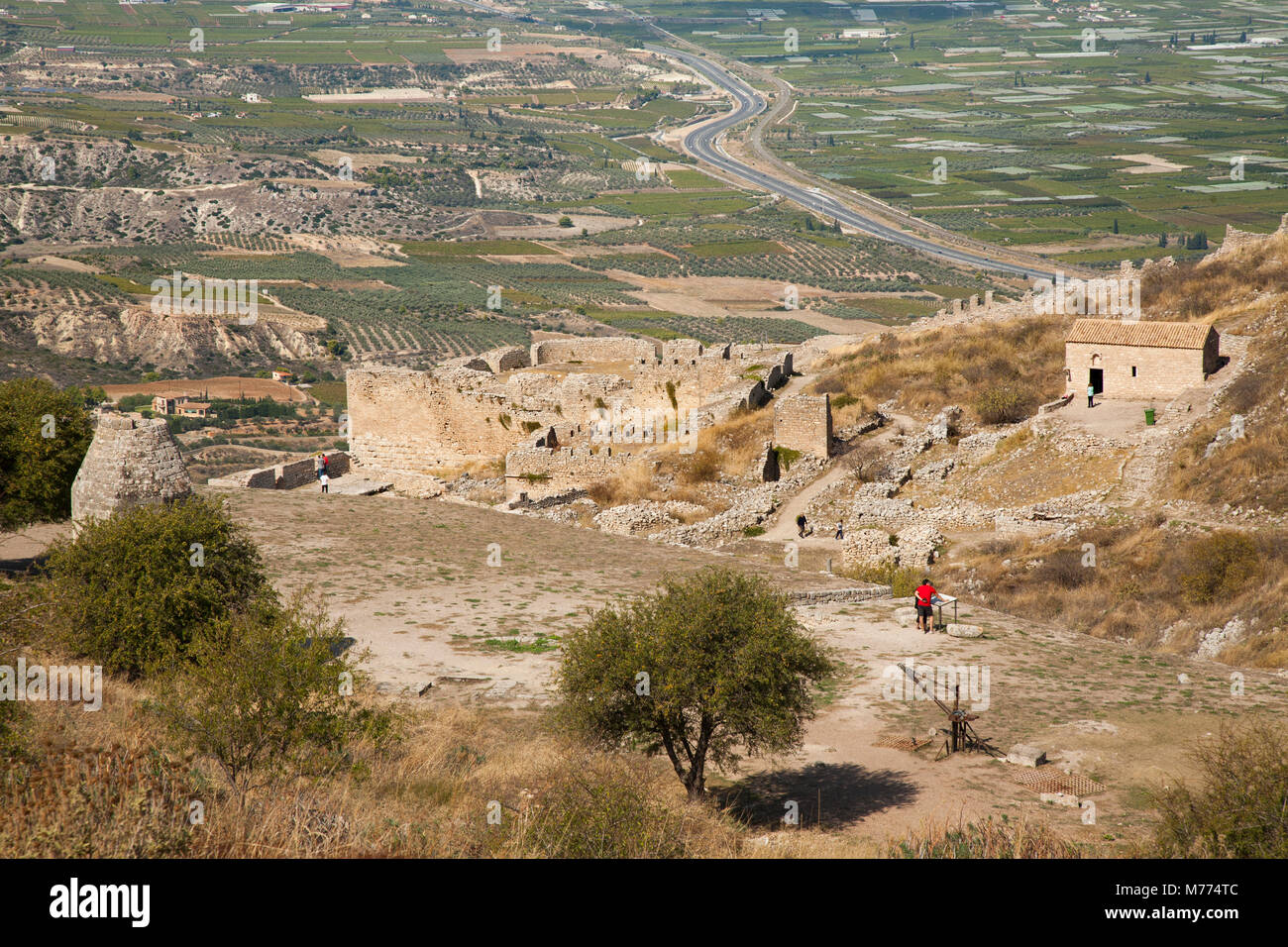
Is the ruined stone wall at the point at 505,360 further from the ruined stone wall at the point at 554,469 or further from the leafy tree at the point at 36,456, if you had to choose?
the leafy tree at the point at 36,456

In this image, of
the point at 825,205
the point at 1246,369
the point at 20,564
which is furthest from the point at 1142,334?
the point at 825,205

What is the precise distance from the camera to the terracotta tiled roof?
2983 cm

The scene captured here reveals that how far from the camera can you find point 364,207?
14538 centimetres

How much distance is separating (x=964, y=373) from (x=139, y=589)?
25.9 meters

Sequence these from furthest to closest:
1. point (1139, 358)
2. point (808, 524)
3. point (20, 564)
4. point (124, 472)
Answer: point (1139, 358) < point (808, 524) < point (20, 564) < point (124, 472)

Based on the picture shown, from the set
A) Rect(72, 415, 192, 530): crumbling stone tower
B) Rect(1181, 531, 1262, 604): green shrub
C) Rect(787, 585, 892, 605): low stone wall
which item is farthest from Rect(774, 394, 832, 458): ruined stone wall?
Rect(72, 415, 192, 530): crumbling stone tower

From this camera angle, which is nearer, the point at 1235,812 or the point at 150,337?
the point at 1235,812

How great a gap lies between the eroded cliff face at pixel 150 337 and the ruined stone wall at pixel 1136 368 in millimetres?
70824

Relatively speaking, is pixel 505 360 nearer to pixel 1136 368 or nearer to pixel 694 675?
pixel 1136 368

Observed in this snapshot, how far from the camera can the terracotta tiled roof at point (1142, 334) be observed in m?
29.8

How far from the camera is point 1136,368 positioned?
3053 centimetres

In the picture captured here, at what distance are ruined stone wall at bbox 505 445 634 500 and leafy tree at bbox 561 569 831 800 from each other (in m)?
17.0

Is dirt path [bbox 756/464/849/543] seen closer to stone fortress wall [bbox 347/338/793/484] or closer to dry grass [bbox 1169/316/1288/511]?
stone fortress wall [bbox 347/338/793/484]

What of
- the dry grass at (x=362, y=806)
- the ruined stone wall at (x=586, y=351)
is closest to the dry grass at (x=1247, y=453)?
the dry grass at (x=362, y=806)
